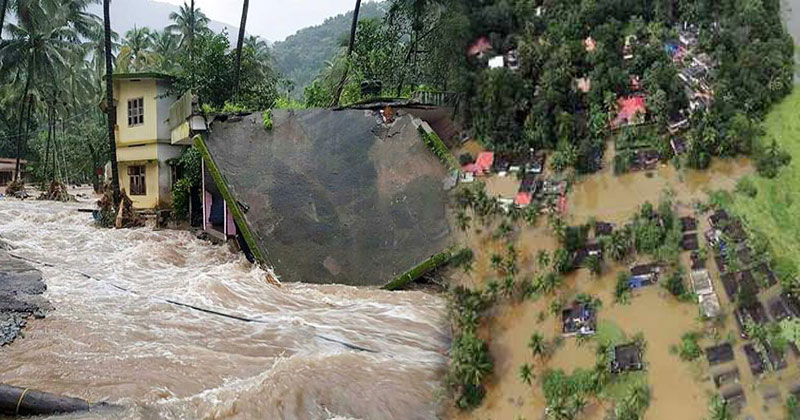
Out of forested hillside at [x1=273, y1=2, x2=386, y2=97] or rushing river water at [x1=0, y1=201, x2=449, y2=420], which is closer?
rushing river water at [x1=0, y1=201, x2=449, y2=420]

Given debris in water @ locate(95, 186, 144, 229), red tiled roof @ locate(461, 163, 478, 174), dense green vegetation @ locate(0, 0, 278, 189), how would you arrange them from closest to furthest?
red tiled roof @ locate(461, 163, 478, 174), debris in water @ locate(95, 186, 144, 229), dense green vegetation @ locate(0, 0, 278, 189)

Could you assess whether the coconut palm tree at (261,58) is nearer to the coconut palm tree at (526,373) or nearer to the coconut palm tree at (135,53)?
the coconut palm tree at (135,53)

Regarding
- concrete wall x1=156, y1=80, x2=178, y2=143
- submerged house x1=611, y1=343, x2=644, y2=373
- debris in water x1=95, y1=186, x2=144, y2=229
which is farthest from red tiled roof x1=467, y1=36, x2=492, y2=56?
debris in water x1=95, y1=186, x2=144, y2=229

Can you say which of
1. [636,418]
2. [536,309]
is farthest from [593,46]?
[636,418]

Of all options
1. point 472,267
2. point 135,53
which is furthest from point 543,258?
point 135,53

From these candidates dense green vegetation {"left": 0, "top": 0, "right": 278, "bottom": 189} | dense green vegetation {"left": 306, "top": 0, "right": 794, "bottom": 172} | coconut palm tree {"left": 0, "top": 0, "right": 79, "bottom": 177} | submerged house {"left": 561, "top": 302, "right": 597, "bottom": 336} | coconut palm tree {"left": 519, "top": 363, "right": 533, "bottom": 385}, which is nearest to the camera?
coconut palm tree {"left": 519, "top": 363, "right": 533, "bottom": 385}

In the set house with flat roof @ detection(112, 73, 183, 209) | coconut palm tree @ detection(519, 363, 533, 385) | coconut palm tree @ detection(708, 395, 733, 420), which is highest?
house with flat roof @ detection(112, 73, 183, 209)

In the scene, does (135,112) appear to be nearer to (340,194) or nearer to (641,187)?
(340,194)

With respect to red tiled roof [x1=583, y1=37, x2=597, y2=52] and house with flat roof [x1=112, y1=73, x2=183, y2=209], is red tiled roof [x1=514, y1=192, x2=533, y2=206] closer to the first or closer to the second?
red tiled roof [x1=583, y1=37, x2=597, y2=52]

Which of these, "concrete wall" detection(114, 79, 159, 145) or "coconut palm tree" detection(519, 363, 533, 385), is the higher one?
"concrete wall" detection(114, 79, 159, 145)
